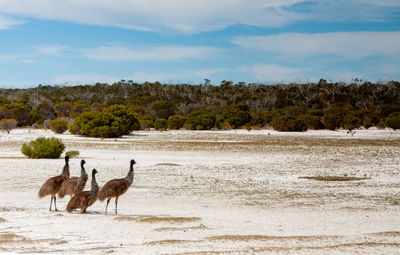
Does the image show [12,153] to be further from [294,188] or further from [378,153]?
[378,153]

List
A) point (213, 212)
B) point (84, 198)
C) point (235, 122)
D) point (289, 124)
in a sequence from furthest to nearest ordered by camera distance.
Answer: point (235, 122) < point (289, 124) < point (213, 212) < point (84, 198)

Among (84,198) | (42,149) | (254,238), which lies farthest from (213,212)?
(42,149)

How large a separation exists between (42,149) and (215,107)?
70.2m

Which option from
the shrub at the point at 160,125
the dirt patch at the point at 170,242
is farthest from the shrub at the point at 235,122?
the dirt patch at the point at 170,242

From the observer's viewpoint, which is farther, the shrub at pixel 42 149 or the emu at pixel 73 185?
the shrub at pixel 42 149

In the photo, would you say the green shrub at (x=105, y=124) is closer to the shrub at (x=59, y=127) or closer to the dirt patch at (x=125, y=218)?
the shrub at (x=59, y=127)

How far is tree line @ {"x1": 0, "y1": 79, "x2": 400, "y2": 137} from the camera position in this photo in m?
64.4

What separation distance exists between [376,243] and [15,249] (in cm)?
617

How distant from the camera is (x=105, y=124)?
161 feet

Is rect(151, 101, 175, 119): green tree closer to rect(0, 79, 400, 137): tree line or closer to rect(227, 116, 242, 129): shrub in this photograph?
rect(0, 79, 400, 137): tree line

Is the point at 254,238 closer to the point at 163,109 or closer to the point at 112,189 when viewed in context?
the point at 112,189

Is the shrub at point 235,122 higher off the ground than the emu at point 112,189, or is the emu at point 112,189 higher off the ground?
the shrub at point 235,122

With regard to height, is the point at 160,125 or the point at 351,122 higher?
the point at 351,122

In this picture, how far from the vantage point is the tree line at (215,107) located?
64375 millimetres
